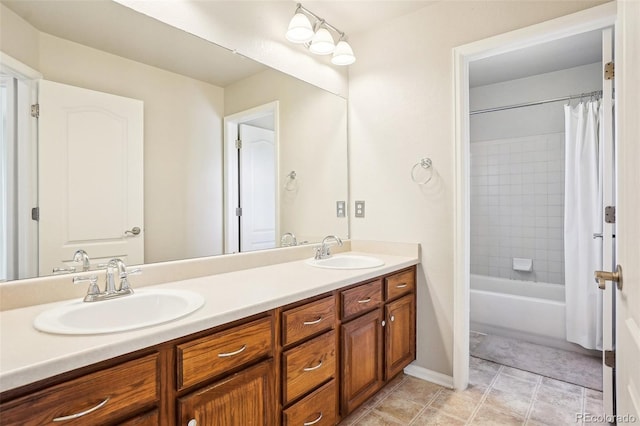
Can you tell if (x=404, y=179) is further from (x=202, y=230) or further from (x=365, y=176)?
(x=202, y=230)

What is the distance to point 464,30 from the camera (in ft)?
6.72

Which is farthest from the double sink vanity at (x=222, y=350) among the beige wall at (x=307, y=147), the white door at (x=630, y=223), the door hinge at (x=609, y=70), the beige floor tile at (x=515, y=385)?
the door hinge at (x=609, y=70)

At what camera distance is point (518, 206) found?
345cm

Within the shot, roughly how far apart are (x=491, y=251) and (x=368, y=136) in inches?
82.1

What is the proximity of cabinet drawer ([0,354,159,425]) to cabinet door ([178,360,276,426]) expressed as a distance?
0.42ft

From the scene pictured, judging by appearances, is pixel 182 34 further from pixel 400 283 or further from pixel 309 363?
pixel 400 283

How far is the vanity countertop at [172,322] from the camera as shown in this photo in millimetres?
767

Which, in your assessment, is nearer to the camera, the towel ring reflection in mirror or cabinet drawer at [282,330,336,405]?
cabinet drawer at [282,330,336,405]

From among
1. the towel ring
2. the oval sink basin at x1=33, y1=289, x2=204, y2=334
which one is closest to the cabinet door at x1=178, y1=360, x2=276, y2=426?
the oval sink basin at x1=33, y1=289, x2=204, y2=334

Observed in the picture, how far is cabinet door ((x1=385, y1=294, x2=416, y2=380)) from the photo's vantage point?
195 cm

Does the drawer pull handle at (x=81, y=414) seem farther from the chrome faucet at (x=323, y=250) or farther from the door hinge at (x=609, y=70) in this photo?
the door hinge at (x=609, y=70)

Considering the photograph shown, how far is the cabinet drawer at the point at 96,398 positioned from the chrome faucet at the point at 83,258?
62 cm

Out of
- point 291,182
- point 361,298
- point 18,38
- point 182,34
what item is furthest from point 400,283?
point 18,38

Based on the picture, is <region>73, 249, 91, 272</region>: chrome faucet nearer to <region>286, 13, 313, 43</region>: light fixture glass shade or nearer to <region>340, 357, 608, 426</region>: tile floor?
<region>340, 357, 608, 426</region>: tile floor
